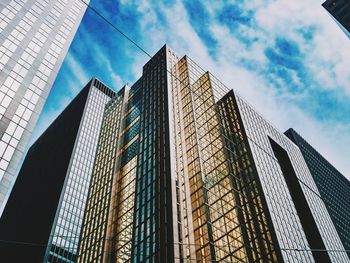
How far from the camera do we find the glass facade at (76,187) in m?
85.7

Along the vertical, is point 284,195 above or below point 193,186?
above

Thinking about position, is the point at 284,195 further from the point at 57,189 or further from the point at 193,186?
the point at 57,189

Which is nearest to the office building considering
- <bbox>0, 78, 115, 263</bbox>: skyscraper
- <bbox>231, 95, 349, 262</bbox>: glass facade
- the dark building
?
<bbox>231, 95, 349, 262</bbox>: glass facade

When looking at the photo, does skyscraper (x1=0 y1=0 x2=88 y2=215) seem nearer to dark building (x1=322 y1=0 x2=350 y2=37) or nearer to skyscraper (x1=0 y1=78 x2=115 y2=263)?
skyscraper (x1=0 y1=78 x2=115 y2=263)

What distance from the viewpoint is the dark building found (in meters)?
72.0

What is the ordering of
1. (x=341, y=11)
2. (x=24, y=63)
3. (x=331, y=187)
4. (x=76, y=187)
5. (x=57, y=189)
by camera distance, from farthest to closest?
1. (x=331, y=187)
2. (x=76, y=187)
3. (x=57, y=189)
4. (x=341, y=11)
5. (x=24, y=63)

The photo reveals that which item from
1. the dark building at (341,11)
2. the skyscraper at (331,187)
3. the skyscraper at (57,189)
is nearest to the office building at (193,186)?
the skyscraper at (57,189)

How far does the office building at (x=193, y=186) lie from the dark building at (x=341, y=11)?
27849 mm

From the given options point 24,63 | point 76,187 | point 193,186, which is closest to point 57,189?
point 76,187

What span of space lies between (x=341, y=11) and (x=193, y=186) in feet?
180

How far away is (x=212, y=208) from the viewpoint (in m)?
49.8

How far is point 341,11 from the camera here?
73.8m

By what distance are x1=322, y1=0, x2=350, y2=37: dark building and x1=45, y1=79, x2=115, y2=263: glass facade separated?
2971 inches

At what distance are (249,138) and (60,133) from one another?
99367 millimetres
